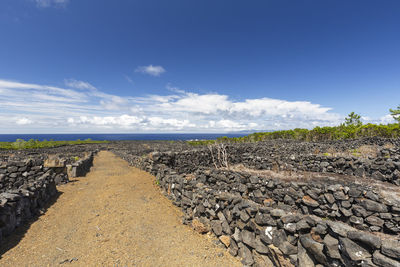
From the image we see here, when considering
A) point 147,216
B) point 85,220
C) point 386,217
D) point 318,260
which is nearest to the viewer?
point 318,260

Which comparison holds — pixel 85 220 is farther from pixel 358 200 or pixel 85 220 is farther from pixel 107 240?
pixel 358 200

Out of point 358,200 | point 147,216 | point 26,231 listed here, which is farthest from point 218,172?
point 26,231

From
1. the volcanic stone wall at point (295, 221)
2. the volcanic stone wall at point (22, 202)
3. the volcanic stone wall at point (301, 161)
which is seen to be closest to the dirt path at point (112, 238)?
the volcanic stone wall at point (22, 202)

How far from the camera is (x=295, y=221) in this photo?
13.3 ft

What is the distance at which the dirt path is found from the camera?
4.81m

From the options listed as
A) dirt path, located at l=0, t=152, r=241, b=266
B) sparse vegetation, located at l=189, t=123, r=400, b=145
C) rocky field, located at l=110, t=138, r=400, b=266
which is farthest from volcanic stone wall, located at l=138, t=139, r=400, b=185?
dirt path, located at l=0, t=152, r=241, b=266

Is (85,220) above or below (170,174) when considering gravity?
below

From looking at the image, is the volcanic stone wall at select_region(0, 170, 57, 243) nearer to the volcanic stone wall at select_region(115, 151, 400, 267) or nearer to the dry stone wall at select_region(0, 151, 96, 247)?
the dry stone wall at select_region(0, 151, 96, 247)

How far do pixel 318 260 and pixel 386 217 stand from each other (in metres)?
4.40

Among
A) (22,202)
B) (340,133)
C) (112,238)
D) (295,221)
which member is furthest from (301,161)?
(340,133)

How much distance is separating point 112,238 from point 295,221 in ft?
19.2

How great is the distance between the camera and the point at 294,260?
3.82m

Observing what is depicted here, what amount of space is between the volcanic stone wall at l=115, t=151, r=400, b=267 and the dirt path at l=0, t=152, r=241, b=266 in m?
0.67

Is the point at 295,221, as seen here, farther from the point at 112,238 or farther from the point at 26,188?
the point at 26,188
